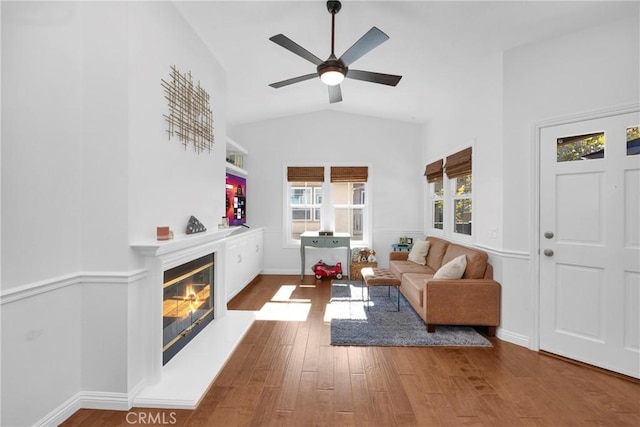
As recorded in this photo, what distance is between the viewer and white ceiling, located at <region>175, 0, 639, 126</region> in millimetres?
2430

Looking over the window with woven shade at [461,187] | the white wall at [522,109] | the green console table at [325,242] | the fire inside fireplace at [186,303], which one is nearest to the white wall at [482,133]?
the white wall at [522,109]

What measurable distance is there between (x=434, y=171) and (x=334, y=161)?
1.80 metres

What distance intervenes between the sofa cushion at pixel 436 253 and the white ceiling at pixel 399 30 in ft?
6.68

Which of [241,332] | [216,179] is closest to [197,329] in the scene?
[241,332]

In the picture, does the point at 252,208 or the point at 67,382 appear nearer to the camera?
the point at 67,382

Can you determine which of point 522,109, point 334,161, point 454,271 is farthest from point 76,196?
point 334,161

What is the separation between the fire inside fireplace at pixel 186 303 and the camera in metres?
2.37

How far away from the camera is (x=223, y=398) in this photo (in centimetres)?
203

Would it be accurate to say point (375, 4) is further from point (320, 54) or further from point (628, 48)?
point (628, 48)

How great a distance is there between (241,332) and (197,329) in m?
0.41

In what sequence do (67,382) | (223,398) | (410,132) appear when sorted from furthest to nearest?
(410,132)
(223,398)
(67,382)

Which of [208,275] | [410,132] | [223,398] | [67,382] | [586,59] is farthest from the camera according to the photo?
[410,132]

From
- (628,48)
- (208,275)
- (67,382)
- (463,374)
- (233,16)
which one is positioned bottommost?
(463,374)

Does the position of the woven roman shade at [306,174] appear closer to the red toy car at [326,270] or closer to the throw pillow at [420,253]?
the red toy car at [326,270]
